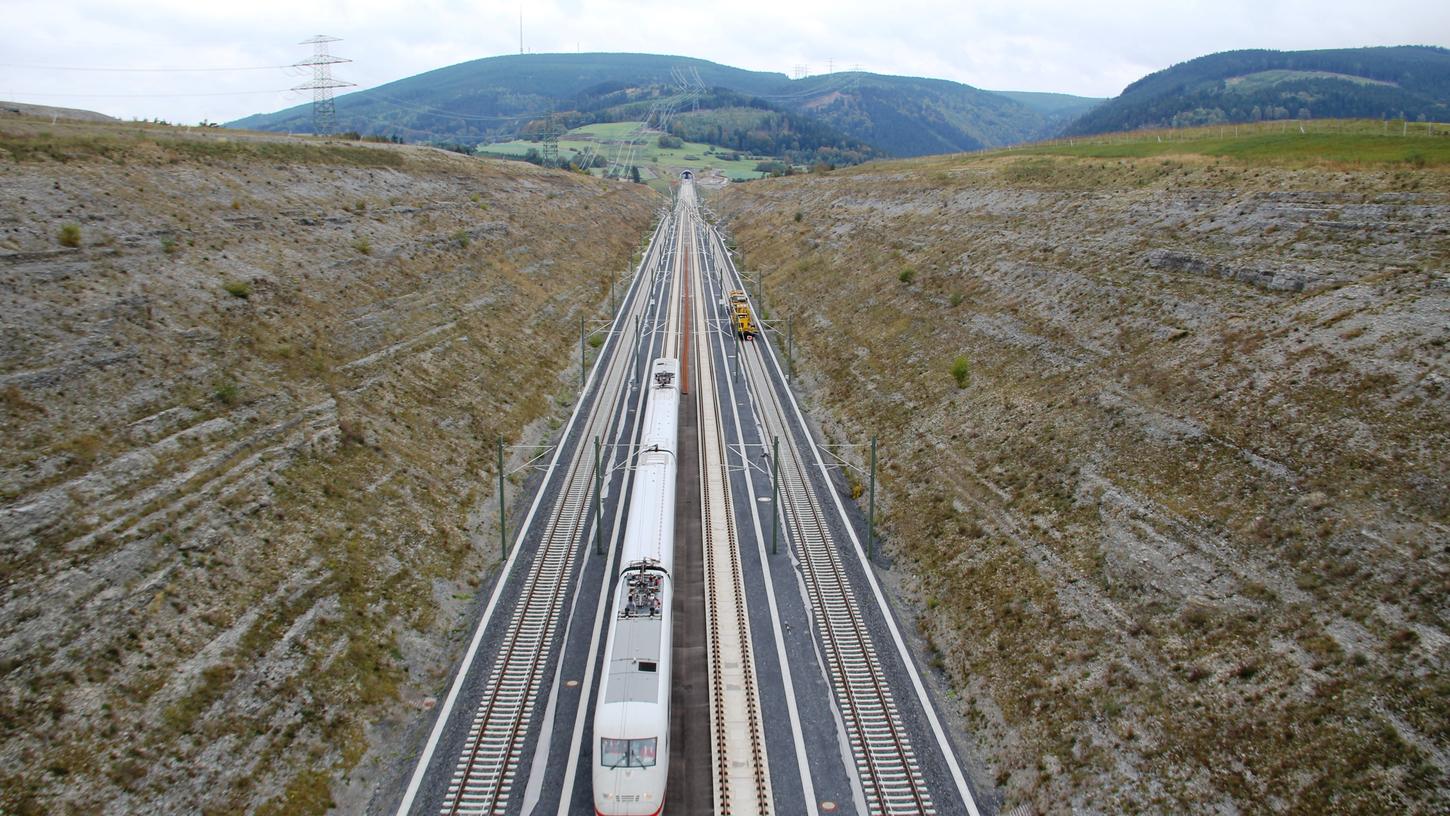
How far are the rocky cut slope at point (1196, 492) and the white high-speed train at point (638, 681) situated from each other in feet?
37.5

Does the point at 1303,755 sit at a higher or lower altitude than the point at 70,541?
lower

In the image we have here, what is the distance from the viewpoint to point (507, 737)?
76.9 ft

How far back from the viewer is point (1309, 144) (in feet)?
171

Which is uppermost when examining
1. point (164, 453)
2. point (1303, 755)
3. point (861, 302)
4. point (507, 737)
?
point (861, 302)

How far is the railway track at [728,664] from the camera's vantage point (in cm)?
2205

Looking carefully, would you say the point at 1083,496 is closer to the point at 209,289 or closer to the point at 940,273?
the point at 940,273

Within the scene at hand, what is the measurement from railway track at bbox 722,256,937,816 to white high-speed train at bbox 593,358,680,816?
7.07 metres

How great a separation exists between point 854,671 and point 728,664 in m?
5.09

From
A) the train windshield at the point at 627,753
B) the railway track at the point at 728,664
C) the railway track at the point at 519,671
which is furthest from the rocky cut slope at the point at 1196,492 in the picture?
the railway track at the point at 519,671

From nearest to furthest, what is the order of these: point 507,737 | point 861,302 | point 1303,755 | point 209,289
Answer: point 1303,755
point 507,737
point 209,289
point 861,302

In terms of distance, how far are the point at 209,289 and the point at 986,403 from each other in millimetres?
46032

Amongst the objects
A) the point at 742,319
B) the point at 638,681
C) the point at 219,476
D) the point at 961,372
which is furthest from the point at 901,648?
the point at 742,319

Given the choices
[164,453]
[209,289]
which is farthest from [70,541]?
[209,289]

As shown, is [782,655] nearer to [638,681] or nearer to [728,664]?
[728,664]
